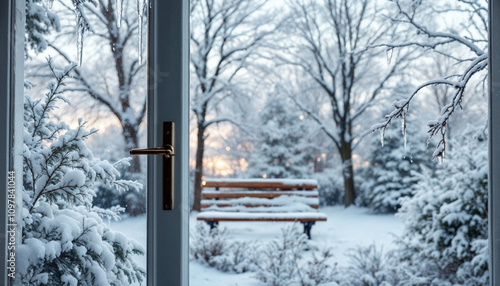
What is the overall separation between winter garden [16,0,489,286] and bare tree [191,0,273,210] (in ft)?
0.06

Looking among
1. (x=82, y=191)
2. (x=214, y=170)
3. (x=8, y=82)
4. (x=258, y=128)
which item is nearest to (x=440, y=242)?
(x=82, y=191)

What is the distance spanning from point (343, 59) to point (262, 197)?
229 cm

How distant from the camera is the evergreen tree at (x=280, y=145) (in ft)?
20.6

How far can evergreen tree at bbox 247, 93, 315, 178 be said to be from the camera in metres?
6.28

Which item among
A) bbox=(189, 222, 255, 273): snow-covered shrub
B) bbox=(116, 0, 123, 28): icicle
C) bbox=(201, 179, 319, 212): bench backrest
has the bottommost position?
bbox=(189, 222, 255, 273): snow-covered shrub

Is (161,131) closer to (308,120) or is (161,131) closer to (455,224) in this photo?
(455,224)

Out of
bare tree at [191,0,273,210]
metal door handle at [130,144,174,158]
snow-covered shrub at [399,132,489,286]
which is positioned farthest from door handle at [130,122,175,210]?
bare tree at [191,0,273,210]

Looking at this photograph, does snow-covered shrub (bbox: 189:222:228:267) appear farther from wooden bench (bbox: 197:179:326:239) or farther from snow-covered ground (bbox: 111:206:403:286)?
wooden bench (bbox: 197:179:326:239)

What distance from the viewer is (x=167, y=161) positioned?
1.05 metres

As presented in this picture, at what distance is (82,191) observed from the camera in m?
1.13

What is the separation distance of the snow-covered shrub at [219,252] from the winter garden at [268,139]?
12 mm

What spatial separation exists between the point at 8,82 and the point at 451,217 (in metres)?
2.29

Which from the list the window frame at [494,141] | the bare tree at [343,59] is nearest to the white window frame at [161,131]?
the window frame at [494,141]

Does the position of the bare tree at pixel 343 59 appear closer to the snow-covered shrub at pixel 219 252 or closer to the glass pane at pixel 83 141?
the snow-covered shrub at pixel 219 252
